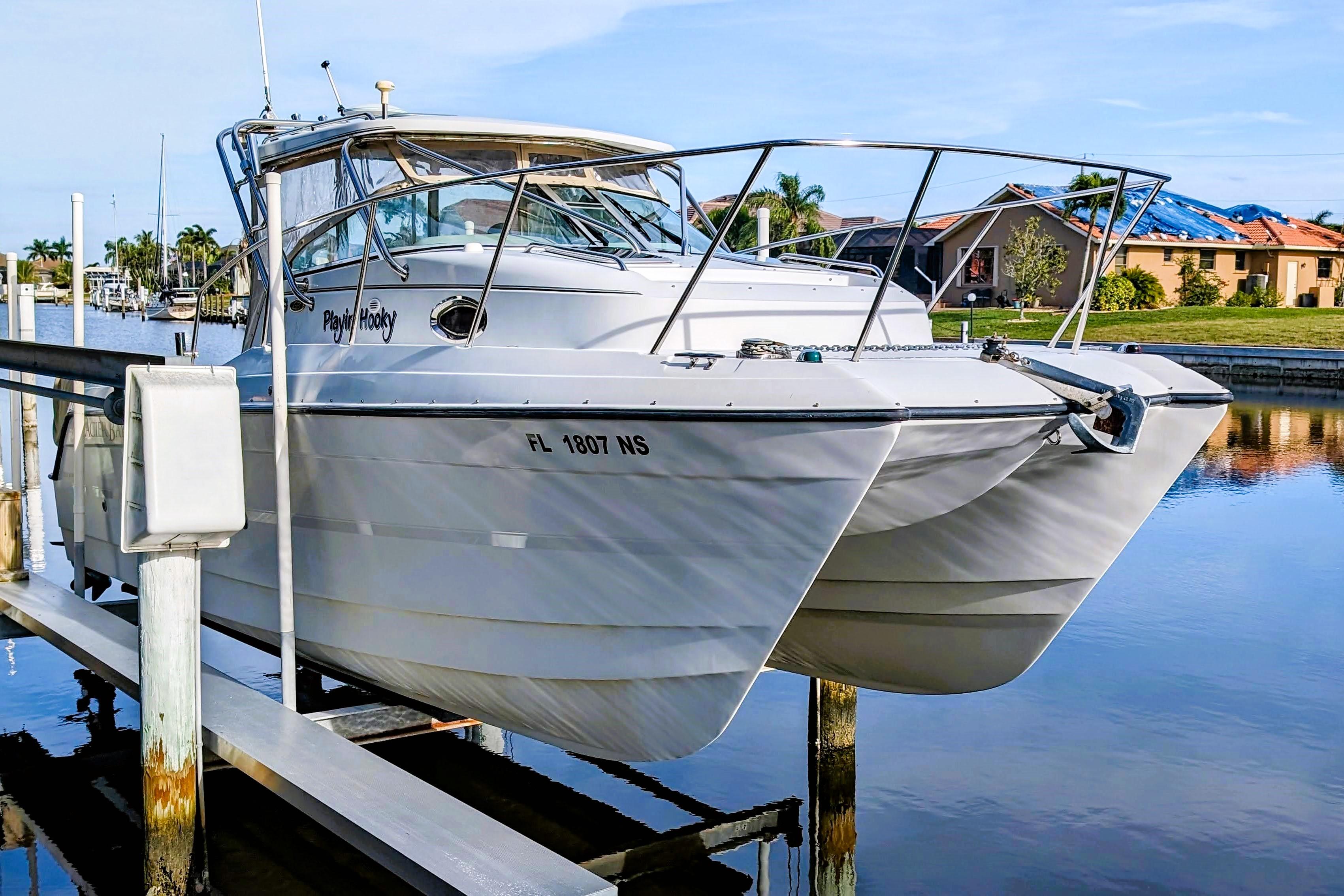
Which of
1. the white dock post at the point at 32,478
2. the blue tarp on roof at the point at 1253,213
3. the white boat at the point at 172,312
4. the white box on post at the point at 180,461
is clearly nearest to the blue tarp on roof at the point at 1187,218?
the blue tarp on roof at the point at 1253,213

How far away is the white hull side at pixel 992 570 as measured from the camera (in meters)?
5.28

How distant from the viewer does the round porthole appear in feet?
17.6

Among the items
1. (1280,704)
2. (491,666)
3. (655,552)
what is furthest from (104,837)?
(1280,704)

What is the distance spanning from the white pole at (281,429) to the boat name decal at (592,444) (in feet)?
4.56

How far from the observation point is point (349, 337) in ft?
19.3

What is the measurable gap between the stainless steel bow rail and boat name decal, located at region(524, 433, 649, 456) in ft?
1.41

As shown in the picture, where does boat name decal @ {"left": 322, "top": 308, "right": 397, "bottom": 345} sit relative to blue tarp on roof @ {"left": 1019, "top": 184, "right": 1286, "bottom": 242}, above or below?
below

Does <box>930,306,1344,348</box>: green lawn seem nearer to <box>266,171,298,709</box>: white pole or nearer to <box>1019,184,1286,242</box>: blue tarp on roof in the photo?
<box>1019,184,1286,242</box>: blue tarp on roof

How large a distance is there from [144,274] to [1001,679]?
106 metres

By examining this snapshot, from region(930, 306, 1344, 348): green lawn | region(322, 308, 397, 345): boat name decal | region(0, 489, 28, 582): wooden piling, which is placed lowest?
region(0, 489, 28, 582): wooden piling

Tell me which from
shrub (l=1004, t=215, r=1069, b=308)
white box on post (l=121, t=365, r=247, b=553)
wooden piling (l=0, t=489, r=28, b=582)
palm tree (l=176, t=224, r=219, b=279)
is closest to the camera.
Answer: white box on post (l=121, t=365, r=247, b=553)

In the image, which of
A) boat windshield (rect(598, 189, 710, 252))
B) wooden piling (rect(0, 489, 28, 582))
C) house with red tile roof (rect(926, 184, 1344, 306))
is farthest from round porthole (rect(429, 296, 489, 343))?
house with red tile roof (rect(926, 184, 1344, 306))

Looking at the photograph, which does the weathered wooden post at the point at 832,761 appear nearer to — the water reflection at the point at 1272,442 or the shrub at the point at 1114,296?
the water reflection at the point at 1272,442

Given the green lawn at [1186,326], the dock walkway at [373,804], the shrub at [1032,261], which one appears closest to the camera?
the dock walkway at [373,804]
